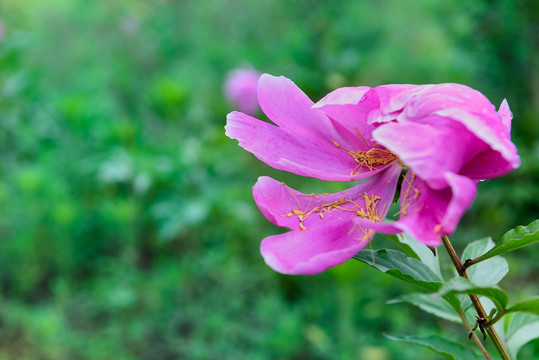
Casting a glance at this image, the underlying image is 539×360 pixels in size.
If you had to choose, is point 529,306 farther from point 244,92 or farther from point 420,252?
point 244,92

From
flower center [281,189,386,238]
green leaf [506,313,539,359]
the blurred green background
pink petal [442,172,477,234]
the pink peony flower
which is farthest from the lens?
the pink peony flower

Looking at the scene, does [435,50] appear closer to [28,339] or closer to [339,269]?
[339,269]

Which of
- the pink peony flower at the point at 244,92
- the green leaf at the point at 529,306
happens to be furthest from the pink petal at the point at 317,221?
the pink peony flower at the point at 244,92

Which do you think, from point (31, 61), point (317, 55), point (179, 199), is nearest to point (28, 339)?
point (179, 199)

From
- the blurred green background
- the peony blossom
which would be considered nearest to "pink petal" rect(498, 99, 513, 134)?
the peony blossom

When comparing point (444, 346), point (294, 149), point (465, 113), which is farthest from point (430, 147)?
point (444, 346)

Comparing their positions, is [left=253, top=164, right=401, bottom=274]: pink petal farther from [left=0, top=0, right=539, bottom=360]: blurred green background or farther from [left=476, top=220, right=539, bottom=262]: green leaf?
[left=0, top=0, right=539, bottom=360]: blurred green background
